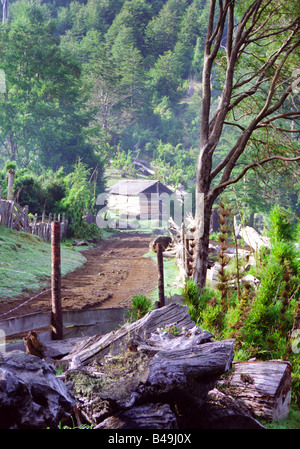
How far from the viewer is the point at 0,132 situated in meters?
45.1

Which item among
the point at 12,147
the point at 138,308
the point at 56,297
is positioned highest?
the point at 12,147

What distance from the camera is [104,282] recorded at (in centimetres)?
1455

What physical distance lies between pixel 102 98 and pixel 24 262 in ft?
165

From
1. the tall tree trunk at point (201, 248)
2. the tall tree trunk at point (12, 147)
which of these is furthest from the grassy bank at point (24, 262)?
the tall tree trunk at point (12, 147)

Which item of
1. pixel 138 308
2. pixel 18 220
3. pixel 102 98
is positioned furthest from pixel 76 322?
pixel 102 98

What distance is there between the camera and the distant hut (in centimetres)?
4047

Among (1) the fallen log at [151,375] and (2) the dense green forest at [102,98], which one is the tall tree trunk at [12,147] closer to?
(2) the dense green forest at [102,98]

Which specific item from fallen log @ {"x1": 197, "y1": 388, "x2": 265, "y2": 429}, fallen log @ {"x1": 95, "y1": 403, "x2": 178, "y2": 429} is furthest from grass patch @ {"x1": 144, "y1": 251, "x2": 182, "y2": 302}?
fallen log @ {"x1": 95, "y1": 403, "x2": 178, "y2": 429}

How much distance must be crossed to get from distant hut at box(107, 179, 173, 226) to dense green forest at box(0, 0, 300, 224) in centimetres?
205

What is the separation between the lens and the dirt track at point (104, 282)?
410 inches

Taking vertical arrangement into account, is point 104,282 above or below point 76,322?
below

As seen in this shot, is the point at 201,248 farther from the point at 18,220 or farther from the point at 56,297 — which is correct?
the point at 18,220
